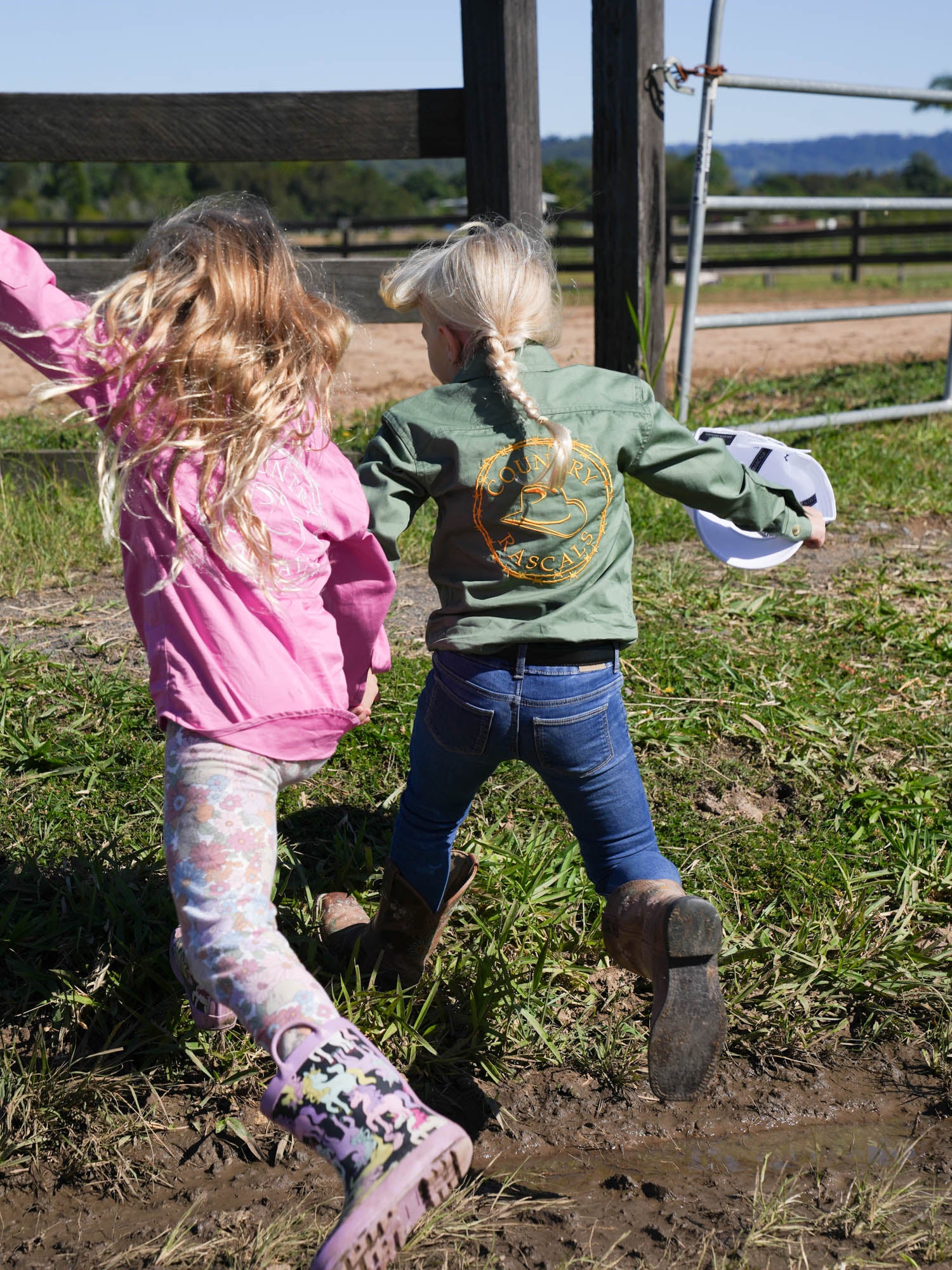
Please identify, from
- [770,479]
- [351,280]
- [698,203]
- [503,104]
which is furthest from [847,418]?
[770,479]

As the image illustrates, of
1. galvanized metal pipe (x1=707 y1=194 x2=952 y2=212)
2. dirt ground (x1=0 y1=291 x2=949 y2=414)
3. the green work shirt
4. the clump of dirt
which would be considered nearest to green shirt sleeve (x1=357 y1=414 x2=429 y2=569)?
the green work shirt

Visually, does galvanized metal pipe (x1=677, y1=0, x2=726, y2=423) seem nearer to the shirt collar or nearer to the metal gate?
the metal gate

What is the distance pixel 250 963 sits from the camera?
156 cm

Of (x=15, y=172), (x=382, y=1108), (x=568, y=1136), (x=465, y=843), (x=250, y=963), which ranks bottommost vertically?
(x=568, y=1136)

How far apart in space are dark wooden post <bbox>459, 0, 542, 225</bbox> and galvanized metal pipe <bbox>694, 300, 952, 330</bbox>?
3.36 feet

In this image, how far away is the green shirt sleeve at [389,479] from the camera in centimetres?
191

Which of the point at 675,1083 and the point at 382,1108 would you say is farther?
the point at 675,1083

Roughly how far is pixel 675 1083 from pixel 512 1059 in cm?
45

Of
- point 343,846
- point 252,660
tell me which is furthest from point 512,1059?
point 252,660

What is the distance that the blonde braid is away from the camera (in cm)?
180

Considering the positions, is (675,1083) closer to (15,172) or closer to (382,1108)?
(382,1108)

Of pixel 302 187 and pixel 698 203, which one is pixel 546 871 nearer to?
pixel 698 203

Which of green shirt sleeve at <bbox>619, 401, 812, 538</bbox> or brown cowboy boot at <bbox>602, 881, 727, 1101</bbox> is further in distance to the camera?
green shirt sleeve at <bbox>619, 401, 812, 538</bbox>

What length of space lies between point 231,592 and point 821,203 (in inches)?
185
